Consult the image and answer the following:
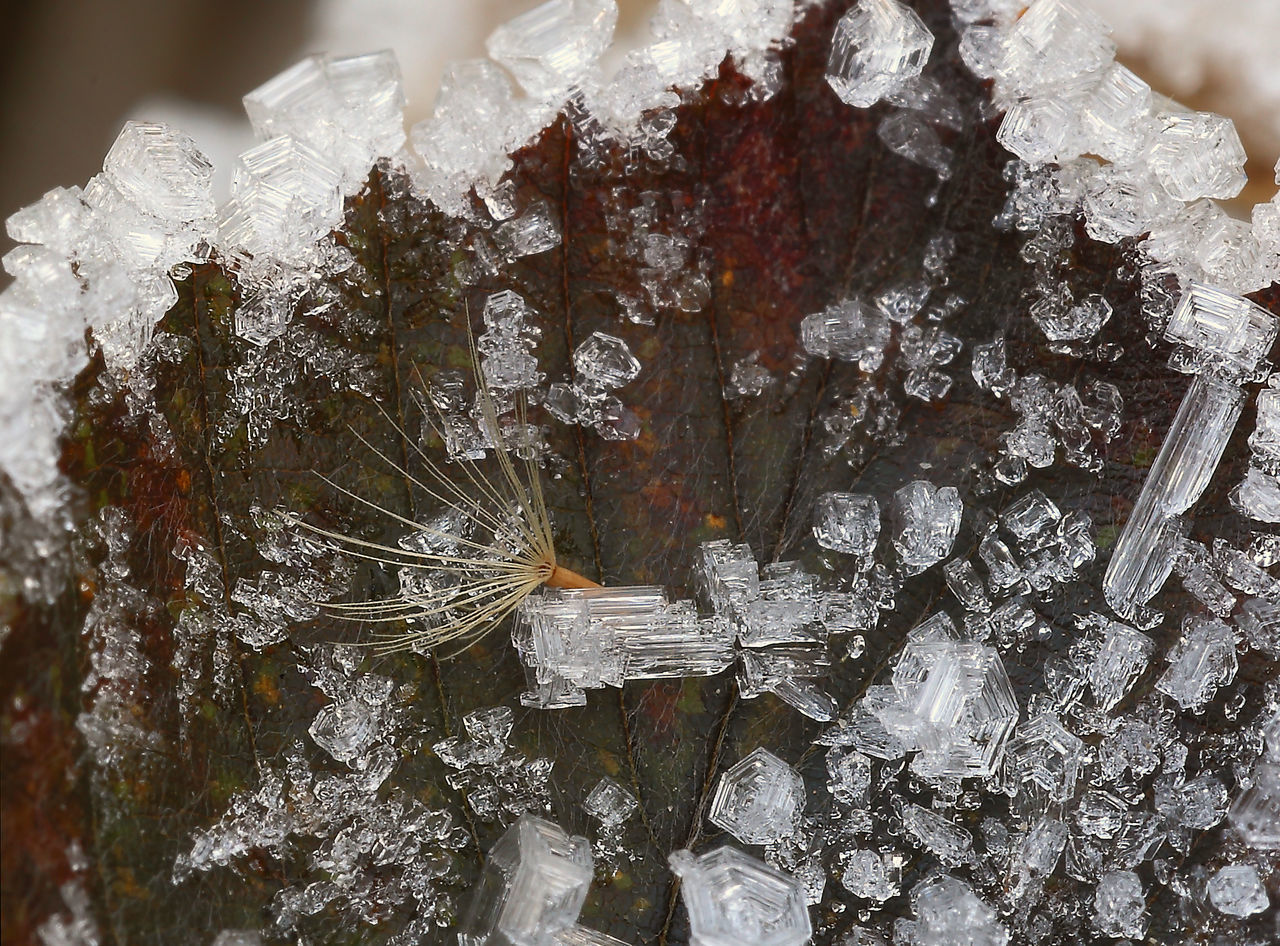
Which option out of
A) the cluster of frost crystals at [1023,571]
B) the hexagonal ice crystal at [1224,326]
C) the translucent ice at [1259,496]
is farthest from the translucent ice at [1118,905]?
the hexagonal ice crystal at [1224,326]

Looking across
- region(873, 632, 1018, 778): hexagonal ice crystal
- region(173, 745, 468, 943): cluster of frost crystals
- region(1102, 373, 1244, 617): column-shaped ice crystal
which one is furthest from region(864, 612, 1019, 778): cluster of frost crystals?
region(173, 745, 468, 943): cluster of frost crystals

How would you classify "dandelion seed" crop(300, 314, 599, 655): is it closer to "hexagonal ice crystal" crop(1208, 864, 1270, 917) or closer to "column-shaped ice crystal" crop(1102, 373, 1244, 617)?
"column-shaped ice crystal" crop(1102, 373, 1244, 617)

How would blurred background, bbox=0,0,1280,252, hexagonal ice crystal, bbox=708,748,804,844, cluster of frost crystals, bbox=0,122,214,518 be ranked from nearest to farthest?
1. cluster of frost crystals, bbox=0,122,214,518
2. hexagonal ice crystal, bbox=708,748,804,844
3. blurred background, bbox=0,0,1280,252

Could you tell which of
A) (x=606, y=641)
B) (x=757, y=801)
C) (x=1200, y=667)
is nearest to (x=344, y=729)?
(x=606, y=641)

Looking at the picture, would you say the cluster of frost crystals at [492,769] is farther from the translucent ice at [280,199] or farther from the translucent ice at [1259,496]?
the translucent ice at [1259,496]

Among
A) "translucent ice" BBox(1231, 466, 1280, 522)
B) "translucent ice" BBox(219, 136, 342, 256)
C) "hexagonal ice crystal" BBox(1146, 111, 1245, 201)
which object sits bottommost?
"translucent ice" BBox(1231, 466, 1280, 522)

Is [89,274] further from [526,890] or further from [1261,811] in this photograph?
[1261,811]

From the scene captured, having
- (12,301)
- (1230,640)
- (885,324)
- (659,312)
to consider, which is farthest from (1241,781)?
(12,301)
